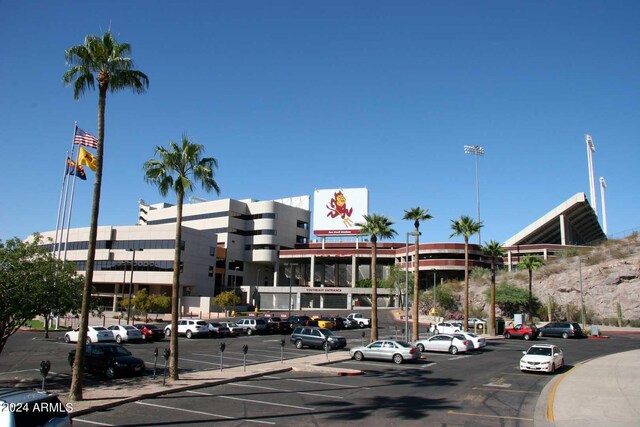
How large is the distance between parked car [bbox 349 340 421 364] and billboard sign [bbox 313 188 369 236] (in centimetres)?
6435

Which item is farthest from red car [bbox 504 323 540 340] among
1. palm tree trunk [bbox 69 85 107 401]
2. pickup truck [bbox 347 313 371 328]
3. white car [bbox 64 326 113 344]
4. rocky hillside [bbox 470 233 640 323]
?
palm tree trunk [bbox 69 85 107 401]

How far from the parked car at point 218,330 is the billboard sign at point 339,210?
49.7m

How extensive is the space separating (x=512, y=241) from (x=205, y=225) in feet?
231

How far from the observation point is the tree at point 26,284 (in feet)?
59.2

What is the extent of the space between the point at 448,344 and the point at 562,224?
81.4m

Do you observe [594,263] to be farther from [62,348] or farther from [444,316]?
[62,348]

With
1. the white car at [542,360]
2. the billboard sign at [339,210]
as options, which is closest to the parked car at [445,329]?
the white car at [542,360]

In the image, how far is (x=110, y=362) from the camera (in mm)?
21828

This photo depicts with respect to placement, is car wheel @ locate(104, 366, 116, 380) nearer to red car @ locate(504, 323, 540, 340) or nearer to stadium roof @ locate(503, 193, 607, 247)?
red car @ locate(504, 323, 540, 340)

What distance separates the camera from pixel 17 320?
757 inches

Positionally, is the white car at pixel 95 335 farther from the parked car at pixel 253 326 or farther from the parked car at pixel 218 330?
the parked car at pixel 253 326

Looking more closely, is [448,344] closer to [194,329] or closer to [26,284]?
[194,329]

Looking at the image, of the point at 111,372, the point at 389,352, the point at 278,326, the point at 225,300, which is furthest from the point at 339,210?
the point at 111,372

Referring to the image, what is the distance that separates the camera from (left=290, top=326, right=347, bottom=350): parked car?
3588 centimetres
